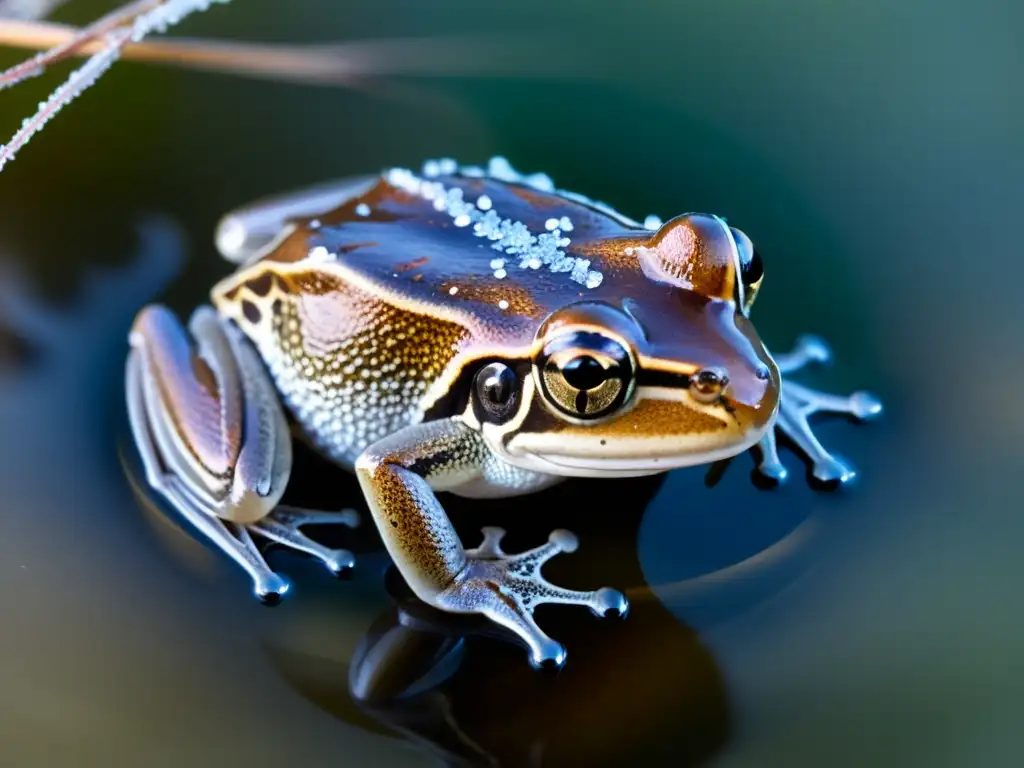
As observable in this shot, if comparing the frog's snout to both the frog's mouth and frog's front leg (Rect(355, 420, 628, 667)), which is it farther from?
frog's front leg (Rect(355, 420, 628, 667))

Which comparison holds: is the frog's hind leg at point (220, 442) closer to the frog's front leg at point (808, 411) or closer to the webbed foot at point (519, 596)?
the webbed foot at point (519, 596)

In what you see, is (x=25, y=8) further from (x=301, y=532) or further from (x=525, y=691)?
(x=525, y=691)

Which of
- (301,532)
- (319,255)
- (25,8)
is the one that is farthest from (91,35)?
(301,532)

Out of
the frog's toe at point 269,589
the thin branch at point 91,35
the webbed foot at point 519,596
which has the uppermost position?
the thin branch at point 91,35

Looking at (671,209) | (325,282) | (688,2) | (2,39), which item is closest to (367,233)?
(325,282)

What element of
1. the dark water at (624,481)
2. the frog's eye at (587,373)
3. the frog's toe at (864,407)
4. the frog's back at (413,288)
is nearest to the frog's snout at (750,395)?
the frog's eye at (587,373)

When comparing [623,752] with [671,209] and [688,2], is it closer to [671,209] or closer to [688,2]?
[671,209]
